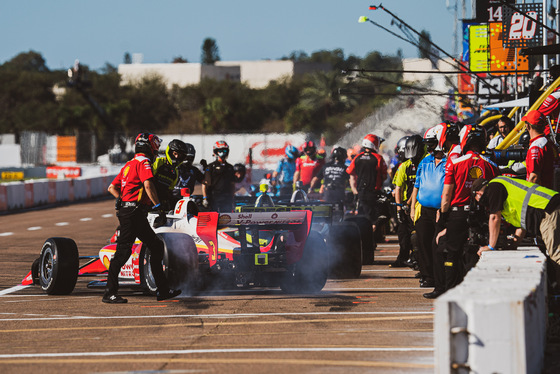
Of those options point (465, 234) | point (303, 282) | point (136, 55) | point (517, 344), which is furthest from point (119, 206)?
point (136, 55)

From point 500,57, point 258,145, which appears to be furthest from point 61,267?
point 258,145

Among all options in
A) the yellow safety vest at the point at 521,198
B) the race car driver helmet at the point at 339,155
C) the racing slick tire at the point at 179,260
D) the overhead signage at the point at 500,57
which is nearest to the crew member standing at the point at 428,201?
the yellow safety vest at the point at 521,198

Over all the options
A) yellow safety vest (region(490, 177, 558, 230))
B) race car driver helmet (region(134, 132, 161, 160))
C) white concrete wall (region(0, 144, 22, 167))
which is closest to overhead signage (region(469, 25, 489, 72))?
race car driver helmet (region(134, 132, 161, 160))

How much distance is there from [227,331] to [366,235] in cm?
629

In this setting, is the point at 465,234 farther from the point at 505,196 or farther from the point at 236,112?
the point at 236,112

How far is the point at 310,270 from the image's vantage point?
11828mm

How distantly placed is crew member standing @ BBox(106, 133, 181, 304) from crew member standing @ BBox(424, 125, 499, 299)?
118 inches

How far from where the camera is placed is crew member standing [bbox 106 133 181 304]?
11320 mm

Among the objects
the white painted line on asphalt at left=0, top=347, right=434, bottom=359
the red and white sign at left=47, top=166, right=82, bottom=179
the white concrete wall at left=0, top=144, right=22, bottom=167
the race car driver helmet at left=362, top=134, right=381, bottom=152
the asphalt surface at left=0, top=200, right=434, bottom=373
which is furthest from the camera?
the white concrete wall at left=0, top=144, right=22, bottom=167

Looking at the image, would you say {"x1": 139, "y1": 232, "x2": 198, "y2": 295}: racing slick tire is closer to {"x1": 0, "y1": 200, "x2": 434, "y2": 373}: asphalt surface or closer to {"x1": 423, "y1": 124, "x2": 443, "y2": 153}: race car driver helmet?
{"x1": 0, "y1": 200, "x2": 434, "y2": 373}: asphalt surface

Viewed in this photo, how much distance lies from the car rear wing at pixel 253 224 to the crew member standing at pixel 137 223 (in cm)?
67

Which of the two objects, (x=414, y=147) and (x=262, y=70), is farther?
(x=262, y=70)

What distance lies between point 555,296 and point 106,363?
385 centimetres

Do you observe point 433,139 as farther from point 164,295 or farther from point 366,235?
point 164,295
